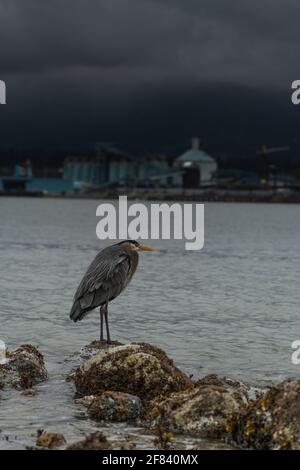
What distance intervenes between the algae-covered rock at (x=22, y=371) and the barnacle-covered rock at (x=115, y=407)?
189 centimetres

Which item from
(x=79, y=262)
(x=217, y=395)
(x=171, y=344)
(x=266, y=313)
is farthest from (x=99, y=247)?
(x=217, y=395)

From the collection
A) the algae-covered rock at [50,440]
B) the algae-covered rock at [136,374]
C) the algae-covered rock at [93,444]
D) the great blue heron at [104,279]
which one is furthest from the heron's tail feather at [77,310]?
the algae-covered rock at [93,444]

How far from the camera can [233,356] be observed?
14.1m

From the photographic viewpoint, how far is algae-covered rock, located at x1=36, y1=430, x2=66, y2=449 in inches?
308

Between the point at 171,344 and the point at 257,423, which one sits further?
the point at 171,344

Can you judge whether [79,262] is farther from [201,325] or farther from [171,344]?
[171,344]

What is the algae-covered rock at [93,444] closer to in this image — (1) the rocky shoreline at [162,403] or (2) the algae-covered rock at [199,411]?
(1) the rocky shoreline at [162,403]

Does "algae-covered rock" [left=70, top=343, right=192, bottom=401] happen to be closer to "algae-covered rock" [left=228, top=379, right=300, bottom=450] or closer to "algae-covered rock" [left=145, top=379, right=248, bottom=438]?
"algae-covered rock" [left=145, top=379, right=248, bottom=438]

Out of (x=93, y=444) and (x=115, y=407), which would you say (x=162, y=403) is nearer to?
(x=115, y=407)

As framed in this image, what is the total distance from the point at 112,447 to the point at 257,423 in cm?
143

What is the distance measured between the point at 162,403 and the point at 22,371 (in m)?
2.93

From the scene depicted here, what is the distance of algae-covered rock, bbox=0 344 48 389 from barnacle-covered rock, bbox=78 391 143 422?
1887mm

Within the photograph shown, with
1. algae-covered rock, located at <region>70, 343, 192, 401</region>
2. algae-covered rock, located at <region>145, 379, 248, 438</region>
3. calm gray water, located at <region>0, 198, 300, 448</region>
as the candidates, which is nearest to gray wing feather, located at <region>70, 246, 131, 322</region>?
calm gray water, located at <region>0, 198, 300, 448</region>

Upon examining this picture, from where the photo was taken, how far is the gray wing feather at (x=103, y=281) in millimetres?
11711
